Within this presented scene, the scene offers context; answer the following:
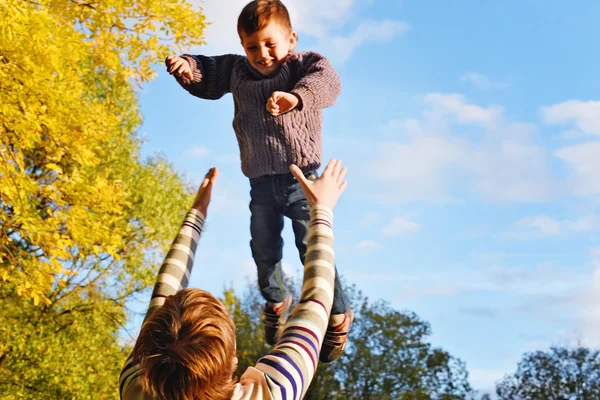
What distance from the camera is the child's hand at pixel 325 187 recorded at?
2.51 metres

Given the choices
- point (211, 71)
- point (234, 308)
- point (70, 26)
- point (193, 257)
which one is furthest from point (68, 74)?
point (234, 308)

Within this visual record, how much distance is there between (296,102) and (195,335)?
113 cm

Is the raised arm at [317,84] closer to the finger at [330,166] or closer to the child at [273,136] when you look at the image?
the child at [273,136]

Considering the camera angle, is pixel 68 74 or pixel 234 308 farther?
pixel 234 308

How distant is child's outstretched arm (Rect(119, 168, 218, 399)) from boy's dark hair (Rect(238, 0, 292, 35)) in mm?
662

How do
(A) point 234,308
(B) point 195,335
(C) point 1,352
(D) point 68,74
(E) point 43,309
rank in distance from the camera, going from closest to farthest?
(B) point 195,335
(D) point 68,74
(C) point 1,352
(E) point 43,309
(A) point 234,308

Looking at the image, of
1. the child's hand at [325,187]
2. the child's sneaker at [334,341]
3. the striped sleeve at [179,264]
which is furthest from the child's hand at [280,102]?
the child's sneaker at [334,341]

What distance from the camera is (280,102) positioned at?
2.67 metres

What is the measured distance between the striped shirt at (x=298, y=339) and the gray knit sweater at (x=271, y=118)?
64cm

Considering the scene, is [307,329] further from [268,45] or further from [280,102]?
[268,45]

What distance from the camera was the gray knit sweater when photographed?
3059mm

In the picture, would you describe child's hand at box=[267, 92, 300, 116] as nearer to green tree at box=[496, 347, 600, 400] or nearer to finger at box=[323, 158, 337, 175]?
finger at box=[323, 158, 337, 175]

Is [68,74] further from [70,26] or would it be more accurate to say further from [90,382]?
[90,382]

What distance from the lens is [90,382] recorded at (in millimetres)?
10352
